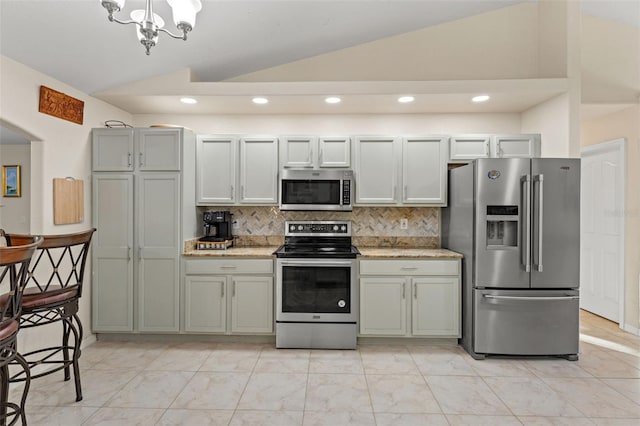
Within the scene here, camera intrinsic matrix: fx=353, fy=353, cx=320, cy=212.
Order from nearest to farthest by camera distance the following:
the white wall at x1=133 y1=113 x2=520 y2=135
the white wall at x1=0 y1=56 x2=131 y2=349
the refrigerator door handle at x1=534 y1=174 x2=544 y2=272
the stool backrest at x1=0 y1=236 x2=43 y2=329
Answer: the stool backrest at x1=0 y1=236 x2=43 y2=329 → the white wall at x1=0 y1=56 x2=131 y2=349 → the refrigerator door handle at x1=534 y1=174 x2=544 y2=272 → the white wall at x1=133 y1=113 x2=520 y2=135

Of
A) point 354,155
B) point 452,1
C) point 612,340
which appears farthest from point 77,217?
point 612,340

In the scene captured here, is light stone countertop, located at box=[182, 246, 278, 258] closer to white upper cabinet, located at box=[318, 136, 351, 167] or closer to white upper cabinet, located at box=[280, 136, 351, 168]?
white upper cabinet, located at box=[280, 136, 351, 168]

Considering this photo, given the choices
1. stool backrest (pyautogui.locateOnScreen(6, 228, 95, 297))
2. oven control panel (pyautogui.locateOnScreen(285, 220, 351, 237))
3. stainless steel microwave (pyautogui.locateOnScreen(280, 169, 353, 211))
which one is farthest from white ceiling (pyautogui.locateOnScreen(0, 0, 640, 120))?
stool backrest (pyautogui.locateOnScreen(6, 228, 95, 297))

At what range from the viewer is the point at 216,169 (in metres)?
3.69

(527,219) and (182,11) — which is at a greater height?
(182,11)

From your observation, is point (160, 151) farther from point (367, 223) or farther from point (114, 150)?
point (367, 223)

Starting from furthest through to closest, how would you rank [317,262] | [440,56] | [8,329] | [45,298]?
[440,56] < [317,262] < [45,298] < [8,329]

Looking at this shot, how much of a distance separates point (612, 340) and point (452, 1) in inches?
147

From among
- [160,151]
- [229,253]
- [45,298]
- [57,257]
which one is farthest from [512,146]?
[57,257]

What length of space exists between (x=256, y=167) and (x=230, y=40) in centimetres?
120

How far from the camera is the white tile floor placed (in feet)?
7.34

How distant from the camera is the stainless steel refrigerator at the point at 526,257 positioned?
9.87 ft

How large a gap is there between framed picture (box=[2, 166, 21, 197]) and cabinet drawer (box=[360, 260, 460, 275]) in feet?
15.7

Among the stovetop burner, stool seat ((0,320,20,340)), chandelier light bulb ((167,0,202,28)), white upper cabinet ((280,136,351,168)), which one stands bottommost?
stool seat ((0,320,20,340))
